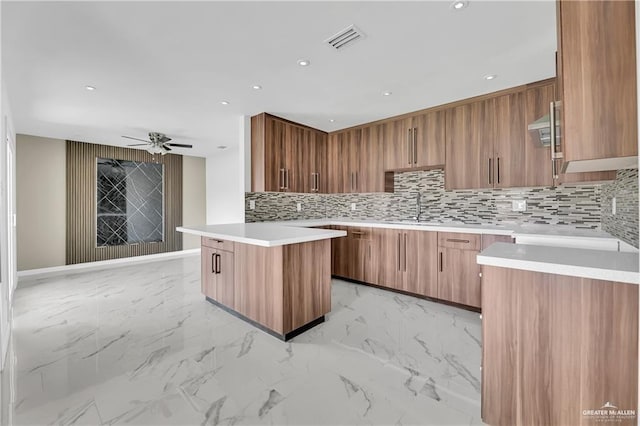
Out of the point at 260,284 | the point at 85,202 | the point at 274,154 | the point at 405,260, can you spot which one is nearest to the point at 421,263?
the point at 405,260

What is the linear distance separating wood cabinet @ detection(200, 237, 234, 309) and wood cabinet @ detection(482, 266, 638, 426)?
7.31ft

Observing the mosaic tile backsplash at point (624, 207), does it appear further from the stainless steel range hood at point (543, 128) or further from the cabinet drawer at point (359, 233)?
the cabinet drawer at point (359, 233)

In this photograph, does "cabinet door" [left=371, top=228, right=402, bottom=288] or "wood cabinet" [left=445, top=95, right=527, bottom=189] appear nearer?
"wood cabinet" [left=445, top=95, right=527, bottom=189]

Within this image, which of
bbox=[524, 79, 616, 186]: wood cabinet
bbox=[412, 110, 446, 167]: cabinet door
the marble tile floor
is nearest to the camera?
the marble tile floor

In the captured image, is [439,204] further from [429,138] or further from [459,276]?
[459,276]

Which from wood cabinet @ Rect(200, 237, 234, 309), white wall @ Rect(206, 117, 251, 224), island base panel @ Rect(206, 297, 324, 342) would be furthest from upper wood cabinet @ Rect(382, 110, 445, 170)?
white wall @ Rect(206, 117, 251, 224)

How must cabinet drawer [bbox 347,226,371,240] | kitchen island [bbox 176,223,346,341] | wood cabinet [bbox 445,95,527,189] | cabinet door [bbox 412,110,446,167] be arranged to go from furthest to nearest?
1. cabinet drawer [bbox 347,226,371,240]
2. cabinet door [bbox 412,110,446,167]
3. wood cabinet [bbox 445,95,527,189]
4. kitchen island [bbox 176,223,346,341]

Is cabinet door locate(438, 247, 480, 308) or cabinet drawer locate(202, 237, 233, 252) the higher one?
cabinet drawer locate(202, 237, 233, 252)

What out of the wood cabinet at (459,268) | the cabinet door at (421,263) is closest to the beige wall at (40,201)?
the cabinet door at (421,263)

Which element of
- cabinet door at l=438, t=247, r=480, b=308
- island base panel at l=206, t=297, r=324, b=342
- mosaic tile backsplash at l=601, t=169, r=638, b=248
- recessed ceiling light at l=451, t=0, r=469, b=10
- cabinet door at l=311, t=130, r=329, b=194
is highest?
recessed ceiling light at l=451, t=0, r=469, b=10

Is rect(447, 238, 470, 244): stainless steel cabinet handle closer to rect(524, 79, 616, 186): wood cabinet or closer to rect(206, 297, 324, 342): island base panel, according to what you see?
rect(524, 79, 616, 186): wood cabinet

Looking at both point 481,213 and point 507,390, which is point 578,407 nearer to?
point 507,390

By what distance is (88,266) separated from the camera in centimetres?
517

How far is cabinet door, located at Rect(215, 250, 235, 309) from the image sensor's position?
2.76m
